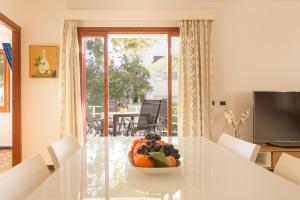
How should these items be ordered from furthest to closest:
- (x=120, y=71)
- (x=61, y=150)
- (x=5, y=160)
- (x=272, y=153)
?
(x=5, y=160)
(x=120, y=71)
(x=272, y=153)
(x=61, y=150)

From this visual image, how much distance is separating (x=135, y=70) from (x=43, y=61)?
4.75ft

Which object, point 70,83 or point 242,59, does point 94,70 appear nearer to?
point 70,83

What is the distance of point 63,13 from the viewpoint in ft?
13.3

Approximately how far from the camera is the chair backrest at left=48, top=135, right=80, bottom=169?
1500mm

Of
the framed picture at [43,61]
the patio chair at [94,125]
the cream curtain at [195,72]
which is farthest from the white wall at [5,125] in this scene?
the cream curtain at [195,72]

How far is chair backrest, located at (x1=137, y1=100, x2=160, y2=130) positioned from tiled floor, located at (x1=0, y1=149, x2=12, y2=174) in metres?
2.27

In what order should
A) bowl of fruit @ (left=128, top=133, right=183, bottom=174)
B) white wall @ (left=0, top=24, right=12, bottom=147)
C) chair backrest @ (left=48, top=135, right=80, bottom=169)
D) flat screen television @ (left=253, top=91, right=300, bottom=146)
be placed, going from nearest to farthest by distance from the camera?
bowl of fruit @ (left=128, top=133, right=183, bottom=174)
chair backrest @ (left=48, top=135, right=80, bottom=169)
flat screen television @ (left=253, top=91, right=300, bottom=146)
white wall @ (left=0, top=24, right=12, bottom=147)

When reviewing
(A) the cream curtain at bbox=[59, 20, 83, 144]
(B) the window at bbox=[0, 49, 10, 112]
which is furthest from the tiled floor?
(A) the cream curtain at bbox=[59, 20, 83, 144]

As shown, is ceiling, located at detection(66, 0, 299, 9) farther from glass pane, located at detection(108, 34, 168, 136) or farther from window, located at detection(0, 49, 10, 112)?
window, located at detection(0, 49, 10, 112)

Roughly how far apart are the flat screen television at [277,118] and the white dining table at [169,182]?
2.76 metres

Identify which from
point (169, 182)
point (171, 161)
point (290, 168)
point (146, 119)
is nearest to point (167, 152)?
point (171, 161)

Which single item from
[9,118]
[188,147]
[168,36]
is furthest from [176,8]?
[9,118]

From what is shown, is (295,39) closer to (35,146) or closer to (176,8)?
(176,8)

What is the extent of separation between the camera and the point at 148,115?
4859 mm
